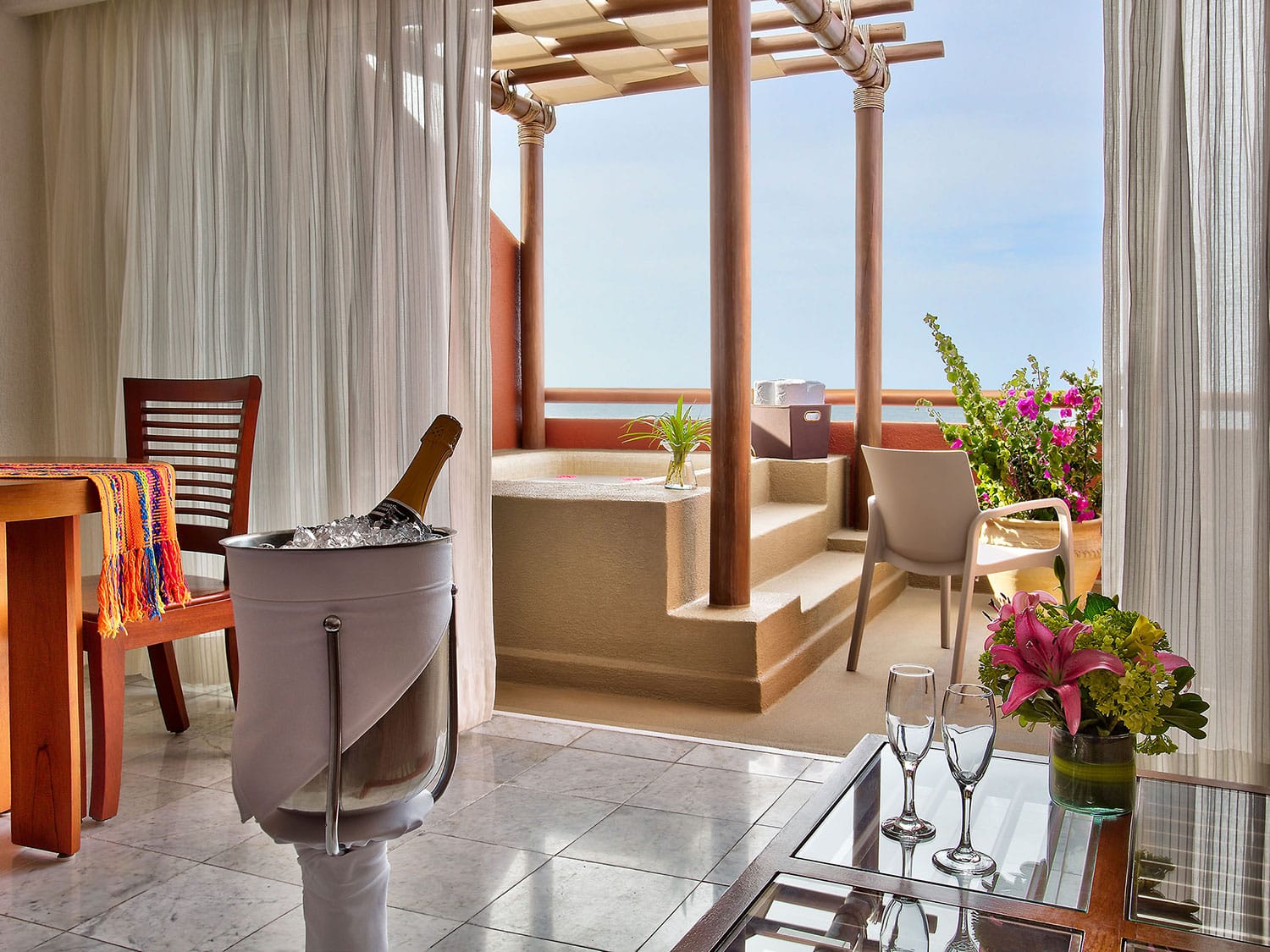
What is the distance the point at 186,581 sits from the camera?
280 centimetres

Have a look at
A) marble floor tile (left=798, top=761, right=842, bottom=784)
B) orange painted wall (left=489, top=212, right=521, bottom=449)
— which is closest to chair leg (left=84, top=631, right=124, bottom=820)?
marble floor tile (left=798, top=761, right=842, bottom=784)

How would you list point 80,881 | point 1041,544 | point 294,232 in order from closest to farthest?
1. point 80,881
2. point 294,232
3. point 1041,544

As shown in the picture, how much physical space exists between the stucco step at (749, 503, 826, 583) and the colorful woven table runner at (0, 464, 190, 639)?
2456 mm

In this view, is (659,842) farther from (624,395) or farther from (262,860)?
(624,395)

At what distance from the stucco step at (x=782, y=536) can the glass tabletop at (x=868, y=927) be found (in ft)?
10.2

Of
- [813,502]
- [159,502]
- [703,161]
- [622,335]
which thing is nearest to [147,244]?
[159,502]

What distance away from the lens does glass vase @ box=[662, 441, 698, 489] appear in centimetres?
431

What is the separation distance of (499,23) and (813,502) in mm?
2815

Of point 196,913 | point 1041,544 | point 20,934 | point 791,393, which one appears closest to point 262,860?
point 196,913

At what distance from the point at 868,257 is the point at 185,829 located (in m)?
4.40

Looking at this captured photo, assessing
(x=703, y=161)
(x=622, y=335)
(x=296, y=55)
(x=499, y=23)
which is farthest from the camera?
(x=622, y=335)

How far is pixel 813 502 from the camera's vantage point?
5.51 metres

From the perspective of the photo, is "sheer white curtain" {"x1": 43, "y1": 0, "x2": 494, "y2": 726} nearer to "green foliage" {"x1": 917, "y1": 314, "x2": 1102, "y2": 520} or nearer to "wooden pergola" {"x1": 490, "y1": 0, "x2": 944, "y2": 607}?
"wooden pergola" {"x1": 490, "y1": 0, "x2": 944, "y2": 607}

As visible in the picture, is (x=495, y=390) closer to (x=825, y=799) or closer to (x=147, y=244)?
(x=147, y=244)
